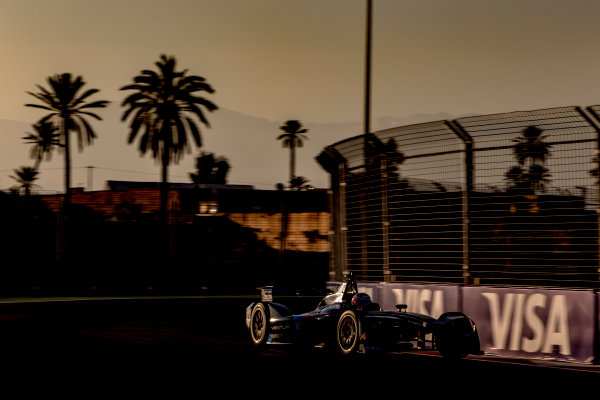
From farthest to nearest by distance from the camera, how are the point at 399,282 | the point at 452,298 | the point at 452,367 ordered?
1. the point at 399,282
2. the point at 452,298
3. the point at 452,367

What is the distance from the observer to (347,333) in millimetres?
12602

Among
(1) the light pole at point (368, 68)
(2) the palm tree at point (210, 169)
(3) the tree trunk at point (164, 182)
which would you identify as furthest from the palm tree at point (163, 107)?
(2) the palm tree at point (210, 169)

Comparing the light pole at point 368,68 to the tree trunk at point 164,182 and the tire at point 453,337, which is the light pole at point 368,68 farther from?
the tree trunk at point 164,182

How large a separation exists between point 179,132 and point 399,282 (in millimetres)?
34924

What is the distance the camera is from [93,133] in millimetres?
53781

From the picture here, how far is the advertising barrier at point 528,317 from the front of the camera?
11.7 m

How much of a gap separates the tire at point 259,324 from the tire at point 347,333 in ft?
5.33

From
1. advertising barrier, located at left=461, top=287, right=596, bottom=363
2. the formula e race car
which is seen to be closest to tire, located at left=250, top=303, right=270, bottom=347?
the formula e race car

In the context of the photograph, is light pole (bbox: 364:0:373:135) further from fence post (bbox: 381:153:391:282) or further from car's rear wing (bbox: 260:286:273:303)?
car's rear wing (bbox: 260:286:273:303)

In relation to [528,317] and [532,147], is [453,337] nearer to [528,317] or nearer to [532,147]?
Answer: [528,317]

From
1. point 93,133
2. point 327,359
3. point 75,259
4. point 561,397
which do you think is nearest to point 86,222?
point 75,259

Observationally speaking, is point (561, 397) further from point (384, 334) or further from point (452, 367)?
point (384, 334)

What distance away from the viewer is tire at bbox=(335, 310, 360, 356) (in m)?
12.3

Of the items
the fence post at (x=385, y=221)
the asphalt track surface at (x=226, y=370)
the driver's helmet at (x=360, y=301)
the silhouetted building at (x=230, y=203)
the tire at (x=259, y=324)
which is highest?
the silhouetted building at (x=230, y=203)
